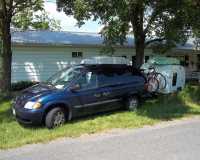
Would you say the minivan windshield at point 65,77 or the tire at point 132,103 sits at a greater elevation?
the minivan windshield at point 65,77

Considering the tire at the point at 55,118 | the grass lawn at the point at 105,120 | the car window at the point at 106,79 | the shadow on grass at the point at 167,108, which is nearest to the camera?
the grass lawn at the point at 105,120

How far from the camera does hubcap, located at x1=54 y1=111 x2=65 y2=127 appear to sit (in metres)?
10.4

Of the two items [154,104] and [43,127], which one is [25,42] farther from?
[43,127]

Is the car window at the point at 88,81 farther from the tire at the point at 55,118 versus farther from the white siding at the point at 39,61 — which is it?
the white siding at the point at 39,61

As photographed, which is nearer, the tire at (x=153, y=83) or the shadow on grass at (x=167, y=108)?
the shadow on grass at (x=167, y=108)

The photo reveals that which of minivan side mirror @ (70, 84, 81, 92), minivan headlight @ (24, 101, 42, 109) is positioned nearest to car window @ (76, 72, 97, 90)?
minivan side mirror @ (70, 84, 81, 92)

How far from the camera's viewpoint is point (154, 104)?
1409 centimetres

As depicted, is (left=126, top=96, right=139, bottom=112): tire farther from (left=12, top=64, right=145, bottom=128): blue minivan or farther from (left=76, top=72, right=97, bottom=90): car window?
(left=76, top=72, right=97, bottom=90): car window

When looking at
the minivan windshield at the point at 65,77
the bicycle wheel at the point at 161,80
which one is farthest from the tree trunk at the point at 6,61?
the bicycle wheel at the point at 161,80

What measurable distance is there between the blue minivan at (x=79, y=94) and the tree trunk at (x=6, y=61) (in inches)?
157

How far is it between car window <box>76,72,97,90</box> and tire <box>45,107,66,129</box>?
112 centimetres

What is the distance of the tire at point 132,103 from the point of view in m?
12.8

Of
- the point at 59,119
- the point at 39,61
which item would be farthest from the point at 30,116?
the point at 39,61

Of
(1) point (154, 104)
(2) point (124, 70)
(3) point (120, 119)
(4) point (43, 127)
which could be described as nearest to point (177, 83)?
(1) point (154, 104)
